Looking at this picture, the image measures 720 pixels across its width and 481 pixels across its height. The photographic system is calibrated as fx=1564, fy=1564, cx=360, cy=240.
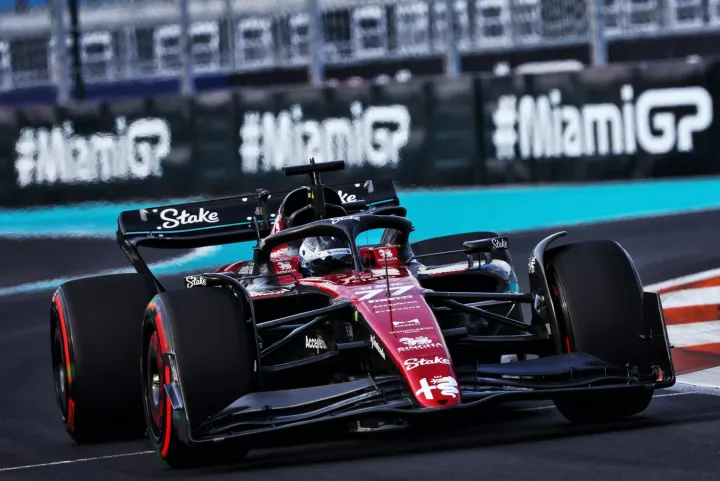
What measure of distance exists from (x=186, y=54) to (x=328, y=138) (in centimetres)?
299

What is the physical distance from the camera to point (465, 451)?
20.4 feet

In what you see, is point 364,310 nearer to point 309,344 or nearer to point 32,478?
point 309,344

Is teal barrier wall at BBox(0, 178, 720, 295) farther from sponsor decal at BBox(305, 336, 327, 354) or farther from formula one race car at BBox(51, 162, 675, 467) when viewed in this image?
sponsor decal at BBox(305, 336, 327, 354)

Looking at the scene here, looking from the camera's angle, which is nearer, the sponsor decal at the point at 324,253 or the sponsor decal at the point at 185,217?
the sponsor decal at the point at 324,253

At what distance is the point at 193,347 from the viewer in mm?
6305

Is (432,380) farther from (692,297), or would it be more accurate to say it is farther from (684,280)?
(684,280)

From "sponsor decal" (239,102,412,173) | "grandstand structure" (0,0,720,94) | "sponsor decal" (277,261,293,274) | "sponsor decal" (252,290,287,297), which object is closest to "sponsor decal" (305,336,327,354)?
"sponsor decal" (252,290,287,297)

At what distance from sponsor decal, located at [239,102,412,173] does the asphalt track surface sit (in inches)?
384

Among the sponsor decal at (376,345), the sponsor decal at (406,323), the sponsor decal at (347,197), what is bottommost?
the sponsor decal at (376,345)

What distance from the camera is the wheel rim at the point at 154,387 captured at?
21.6 feet

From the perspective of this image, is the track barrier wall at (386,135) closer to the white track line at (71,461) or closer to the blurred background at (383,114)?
the blurred background at (383,114)

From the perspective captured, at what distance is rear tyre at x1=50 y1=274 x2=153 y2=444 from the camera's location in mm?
7473

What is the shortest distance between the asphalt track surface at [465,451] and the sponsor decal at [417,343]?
0.42 meters

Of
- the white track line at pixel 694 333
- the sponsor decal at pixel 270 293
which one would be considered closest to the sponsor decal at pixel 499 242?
the sponsor decal at pixel 270 293
